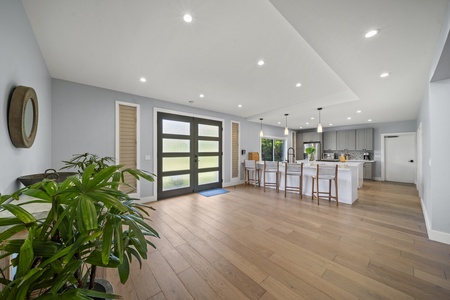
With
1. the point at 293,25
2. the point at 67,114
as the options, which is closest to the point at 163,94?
the point at 67,114

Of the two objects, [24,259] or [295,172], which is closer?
[24,259]

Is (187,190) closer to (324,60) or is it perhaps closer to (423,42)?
(324,60)

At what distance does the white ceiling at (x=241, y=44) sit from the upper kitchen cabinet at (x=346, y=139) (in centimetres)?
415

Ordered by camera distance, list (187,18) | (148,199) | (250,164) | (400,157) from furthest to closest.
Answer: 1. (400,157)
2. (250,164)
3. (148,199)
4. (187,18)

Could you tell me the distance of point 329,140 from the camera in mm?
8062

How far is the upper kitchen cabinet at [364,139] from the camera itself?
22.8 feet

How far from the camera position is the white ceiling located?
61.2 inches

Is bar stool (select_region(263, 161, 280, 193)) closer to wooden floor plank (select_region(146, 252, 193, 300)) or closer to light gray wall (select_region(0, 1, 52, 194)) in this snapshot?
wooden floor plank (select_region(146, 252, 193, 300))

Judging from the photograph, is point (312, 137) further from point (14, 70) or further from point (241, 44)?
point (14, 70)

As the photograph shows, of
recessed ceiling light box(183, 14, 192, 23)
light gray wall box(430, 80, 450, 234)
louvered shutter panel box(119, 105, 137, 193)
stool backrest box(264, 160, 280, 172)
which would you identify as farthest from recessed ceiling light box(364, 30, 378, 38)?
louvered shutter panel box(119, 105, 137, 193)

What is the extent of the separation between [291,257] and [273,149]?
251 inches

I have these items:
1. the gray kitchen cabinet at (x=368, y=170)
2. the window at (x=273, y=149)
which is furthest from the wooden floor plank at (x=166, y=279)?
the gray kitchen cabinet at (x=368, y=170)

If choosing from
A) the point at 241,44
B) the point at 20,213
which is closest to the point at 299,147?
the point at 241,44

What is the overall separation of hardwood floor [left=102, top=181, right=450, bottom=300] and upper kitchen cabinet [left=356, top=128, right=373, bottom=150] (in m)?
4.27
